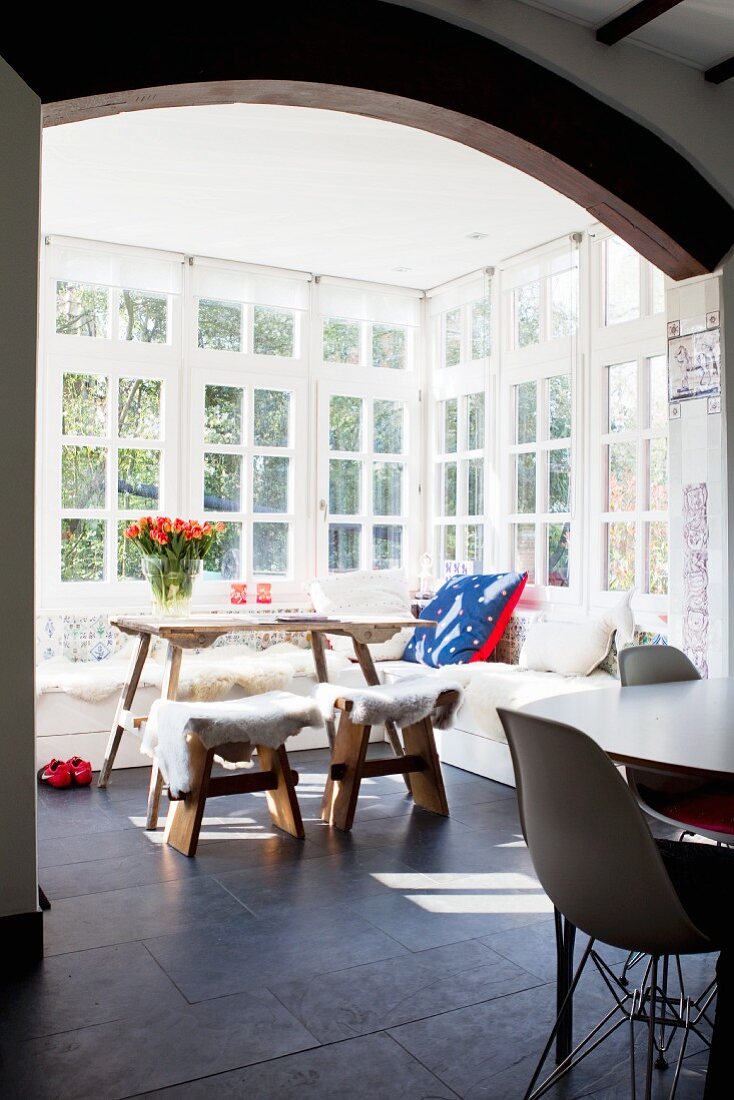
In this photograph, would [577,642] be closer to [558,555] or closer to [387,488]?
[558,555]

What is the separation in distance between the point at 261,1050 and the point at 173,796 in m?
1.64

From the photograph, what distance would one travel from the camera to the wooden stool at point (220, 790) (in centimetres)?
389

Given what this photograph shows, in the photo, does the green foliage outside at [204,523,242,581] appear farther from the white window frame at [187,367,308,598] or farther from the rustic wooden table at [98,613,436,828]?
the rustic wooden table at [98,613,436,828]

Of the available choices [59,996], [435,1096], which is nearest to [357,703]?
[59,996]

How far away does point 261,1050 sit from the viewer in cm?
236

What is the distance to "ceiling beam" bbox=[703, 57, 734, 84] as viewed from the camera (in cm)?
410

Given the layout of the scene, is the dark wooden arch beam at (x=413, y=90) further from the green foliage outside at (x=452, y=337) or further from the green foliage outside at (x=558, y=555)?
the green foliage outside at (x=452, y=337)

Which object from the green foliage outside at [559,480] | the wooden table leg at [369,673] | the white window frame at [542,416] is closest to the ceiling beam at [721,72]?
the white window frame at [542,416]

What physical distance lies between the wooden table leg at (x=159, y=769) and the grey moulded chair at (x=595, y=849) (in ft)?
8.58

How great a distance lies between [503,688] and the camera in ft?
16.7

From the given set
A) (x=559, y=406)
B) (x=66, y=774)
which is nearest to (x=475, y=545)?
(x=559, y=406)

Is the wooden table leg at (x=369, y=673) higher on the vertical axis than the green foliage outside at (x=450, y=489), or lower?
lower

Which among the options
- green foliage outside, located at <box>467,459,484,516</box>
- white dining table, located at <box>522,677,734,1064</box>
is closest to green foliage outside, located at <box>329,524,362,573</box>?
green foliage outside, located at <box>467,459,484,516</box>

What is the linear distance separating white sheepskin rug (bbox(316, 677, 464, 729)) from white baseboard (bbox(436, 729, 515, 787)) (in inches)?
25.0
